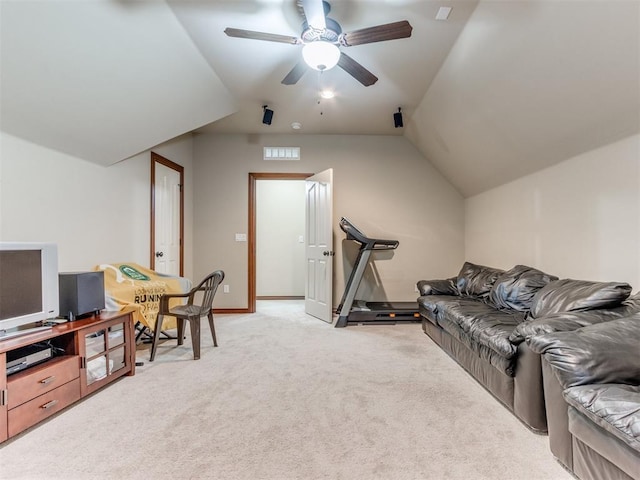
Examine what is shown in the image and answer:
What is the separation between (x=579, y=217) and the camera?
2588mm

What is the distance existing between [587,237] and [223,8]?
331cm

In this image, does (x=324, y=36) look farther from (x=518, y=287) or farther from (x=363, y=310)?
(x=363, y=310)

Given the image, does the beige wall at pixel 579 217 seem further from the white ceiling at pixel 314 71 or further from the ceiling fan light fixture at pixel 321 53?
the ceiling fan light fixture at pixel 321 53

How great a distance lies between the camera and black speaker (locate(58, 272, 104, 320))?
2.20m

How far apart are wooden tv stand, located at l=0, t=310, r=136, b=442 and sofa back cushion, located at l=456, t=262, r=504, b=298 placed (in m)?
3.42

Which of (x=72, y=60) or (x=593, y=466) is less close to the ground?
(x=72, y=60)

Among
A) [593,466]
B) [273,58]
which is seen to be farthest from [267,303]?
[593,466]

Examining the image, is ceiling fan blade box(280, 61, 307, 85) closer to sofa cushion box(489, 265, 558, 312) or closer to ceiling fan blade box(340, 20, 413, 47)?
ceiling fan blade box(340, 20, 413, 47)

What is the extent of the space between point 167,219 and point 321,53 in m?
3.08

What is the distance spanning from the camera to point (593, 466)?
4.30ft

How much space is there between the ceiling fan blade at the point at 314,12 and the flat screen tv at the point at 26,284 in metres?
2.19

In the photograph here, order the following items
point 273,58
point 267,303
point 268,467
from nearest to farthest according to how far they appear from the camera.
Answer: point 268,467
point 273,58
point 267,303

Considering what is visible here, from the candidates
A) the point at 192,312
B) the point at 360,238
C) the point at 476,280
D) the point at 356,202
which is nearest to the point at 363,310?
the point at 360,238

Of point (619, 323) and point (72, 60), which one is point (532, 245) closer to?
point (619, 323)
